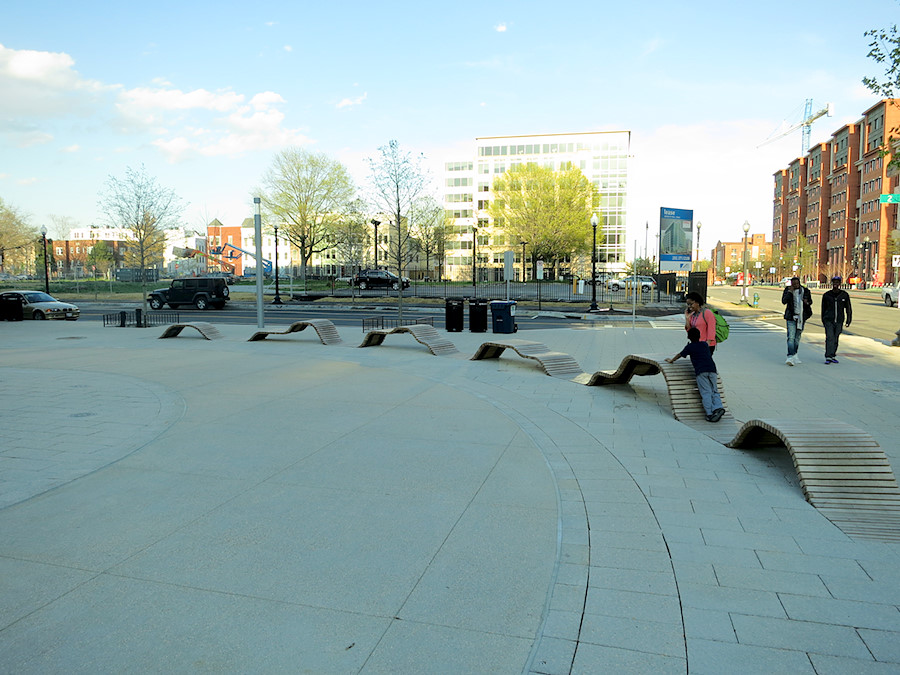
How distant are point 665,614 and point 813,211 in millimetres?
130289

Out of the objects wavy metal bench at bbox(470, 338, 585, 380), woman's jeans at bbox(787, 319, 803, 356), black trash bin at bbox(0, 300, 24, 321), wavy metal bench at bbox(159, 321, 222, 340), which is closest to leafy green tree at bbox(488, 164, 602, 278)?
black trash bin at bbox(0, 300, 24, 321)

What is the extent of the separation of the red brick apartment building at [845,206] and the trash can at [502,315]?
62.7 m

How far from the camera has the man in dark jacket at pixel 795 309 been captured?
41.4ft

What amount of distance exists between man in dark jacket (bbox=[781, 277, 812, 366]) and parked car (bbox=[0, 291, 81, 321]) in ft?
90.9

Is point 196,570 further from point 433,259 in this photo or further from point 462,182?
point 462,182

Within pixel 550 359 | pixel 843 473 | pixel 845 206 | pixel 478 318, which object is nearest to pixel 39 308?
pixel 478 318

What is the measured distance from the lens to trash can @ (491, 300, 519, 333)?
19.5 metres

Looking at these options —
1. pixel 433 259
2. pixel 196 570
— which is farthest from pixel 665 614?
pixel 433 259

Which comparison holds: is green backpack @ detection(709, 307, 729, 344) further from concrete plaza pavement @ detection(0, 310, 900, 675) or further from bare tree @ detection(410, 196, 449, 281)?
bare tree @ detection(410, 196, 449, 281)

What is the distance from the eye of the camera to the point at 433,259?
100 meters

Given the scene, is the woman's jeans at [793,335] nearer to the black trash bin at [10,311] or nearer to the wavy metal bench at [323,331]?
the wavy metal bench at [323,331]

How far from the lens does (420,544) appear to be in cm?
433

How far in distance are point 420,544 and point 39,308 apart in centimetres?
2932

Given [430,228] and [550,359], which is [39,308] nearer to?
[550,359]
